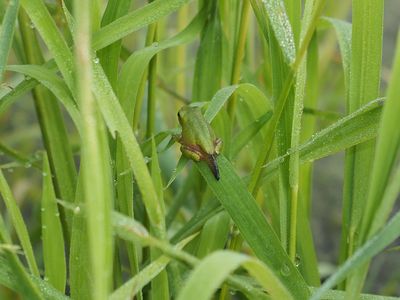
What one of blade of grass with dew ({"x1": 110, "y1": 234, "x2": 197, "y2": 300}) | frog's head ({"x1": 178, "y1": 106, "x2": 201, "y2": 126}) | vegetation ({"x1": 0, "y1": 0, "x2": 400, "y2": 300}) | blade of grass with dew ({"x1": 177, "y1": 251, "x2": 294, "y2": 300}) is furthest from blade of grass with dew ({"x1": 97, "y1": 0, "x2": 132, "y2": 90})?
blade of grass with dew ({"x1": 177, "y1": 251, "x2": 294, "y2": 300})

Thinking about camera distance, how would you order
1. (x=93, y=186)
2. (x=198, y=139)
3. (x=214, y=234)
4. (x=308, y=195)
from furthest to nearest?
(x=308, y=195) < (x=214, y=234) < (x=198, y=139) < (x=93, y=186)

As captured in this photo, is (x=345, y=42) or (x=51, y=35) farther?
(x=345, y=42)

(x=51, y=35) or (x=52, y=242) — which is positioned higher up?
(x=51, y=35)

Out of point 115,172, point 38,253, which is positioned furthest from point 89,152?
point 38,253

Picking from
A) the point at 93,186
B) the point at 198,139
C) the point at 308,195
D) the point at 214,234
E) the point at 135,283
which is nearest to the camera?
the point at 93,186

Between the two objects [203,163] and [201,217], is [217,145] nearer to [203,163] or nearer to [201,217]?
[203,163]

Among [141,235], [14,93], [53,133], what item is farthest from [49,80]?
[141,235]

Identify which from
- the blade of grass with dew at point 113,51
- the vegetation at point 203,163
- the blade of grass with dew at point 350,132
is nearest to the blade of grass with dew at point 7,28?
the vegetation at point 203,163

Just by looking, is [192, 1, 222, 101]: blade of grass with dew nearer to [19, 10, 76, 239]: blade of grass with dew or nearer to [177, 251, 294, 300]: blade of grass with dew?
[19, 10, 76, 239]: blade of grass with dew

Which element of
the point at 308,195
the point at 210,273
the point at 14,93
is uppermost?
the point at 14,93
